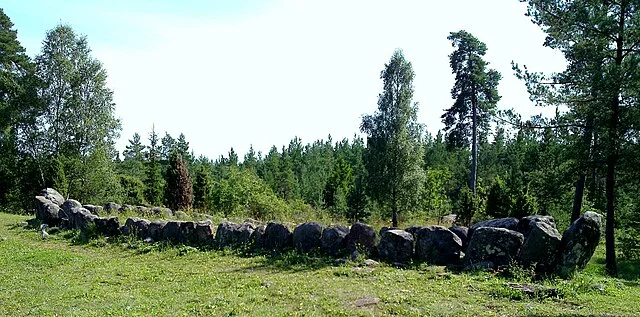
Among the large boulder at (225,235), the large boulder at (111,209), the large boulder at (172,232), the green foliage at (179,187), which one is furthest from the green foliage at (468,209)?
the large boulder at (111,209)

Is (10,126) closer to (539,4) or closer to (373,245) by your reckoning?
(373,245)

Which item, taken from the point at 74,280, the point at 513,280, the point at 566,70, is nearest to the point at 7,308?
the point at 74,280

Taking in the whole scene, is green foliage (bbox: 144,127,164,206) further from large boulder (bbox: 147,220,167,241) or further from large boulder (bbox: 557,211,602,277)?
large boulder (bbox: 557,211,602,277)

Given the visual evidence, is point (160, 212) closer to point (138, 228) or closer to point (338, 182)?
point (138, 228)

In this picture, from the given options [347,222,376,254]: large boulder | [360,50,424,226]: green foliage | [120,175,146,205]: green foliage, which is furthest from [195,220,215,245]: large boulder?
[120,175,146,205]: green foliage

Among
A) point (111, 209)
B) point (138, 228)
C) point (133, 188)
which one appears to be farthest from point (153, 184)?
point (138, 228)

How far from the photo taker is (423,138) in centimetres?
3247

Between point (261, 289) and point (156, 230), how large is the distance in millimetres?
7366

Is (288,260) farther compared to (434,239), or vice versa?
(288,260)

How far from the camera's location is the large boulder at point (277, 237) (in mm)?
13539

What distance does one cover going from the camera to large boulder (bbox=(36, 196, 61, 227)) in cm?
1857

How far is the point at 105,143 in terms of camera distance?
108 ft

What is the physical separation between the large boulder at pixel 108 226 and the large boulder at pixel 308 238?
6962 millimetres

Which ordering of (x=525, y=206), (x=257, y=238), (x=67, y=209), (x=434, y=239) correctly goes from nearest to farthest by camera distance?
(x=434, y=239), (x=257, y=238), (x=67, y=209), (x=525, y=206)
